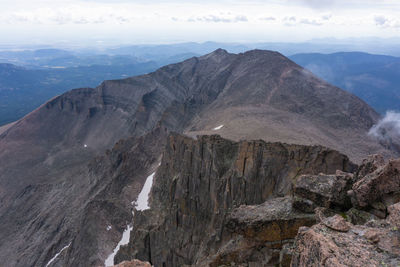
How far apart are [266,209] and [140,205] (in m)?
42.6

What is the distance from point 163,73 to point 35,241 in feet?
278

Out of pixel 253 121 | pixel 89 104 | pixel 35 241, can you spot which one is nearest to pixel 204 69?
pixel 89 104

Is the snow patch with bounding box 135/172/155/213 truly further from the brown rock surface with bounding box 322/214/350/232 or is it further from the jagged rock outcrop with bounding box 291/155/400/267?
the brown rock surface with bounding box 322/214/350/232

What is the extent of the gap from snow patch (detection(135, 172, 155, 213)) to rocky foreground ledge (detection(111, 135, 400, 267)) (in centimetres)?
221

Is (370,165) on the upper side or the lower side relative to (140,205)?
upper

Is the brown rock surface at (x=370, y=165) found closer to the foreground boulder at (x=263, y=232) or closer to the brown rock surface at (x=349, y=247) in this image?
the foreground boulder at (x=263, y=232)

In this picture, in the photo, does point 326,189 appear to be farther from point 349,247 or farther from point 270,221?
point 349,247

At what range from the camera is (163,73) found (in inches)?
4926

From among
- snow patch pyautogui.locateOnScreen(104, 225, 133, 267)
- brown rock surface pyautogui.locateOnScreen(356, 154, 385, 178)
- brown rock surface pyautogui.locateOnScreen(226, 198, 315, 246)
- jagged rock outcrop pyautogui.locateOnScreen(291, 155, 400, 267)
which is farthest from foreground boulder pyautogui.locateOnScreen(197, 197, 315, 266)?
snow patch pyautogui.locateOnScreen(104, 225, 133, 267)

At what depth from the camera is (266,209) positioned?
48.2 ft

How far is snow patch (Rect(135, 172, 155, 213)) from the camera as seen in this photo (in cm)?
5237

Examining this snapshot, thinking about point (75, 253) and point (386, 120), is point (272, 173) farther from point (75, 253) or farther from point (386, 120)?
point (386, 120)

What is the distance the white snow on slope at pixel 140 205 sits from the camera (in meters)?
44.7

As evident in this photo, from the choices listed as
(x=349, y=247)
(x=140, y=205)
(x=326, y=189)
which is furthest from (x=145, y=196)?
(x=349, y=247)
